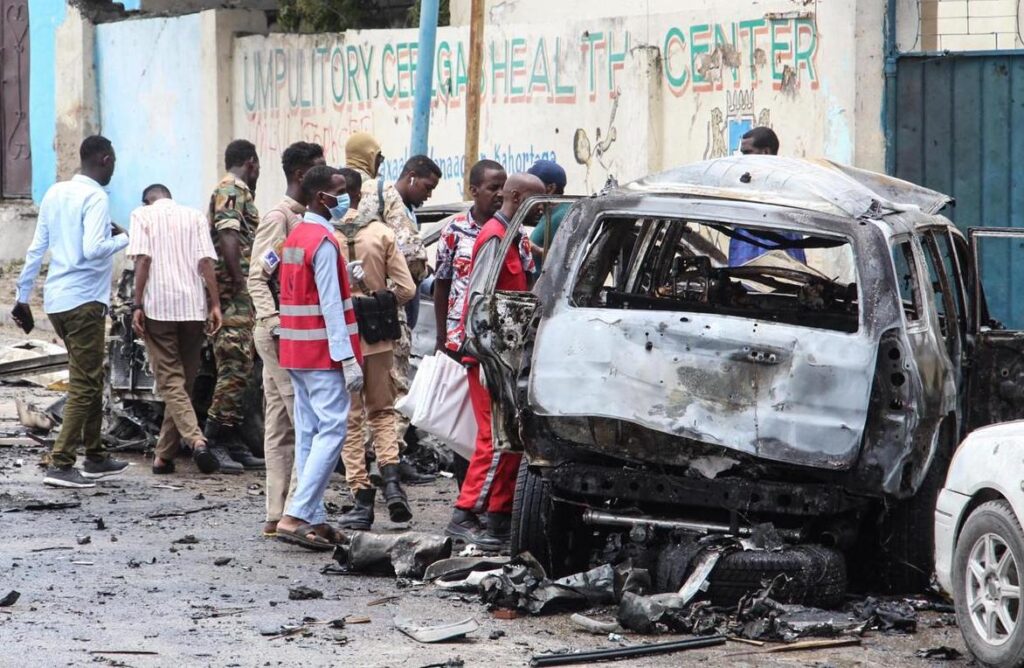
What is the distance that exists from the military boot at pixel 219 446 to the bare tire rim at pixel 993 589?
550cm

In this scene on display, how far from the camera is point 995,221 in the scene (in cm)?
1165

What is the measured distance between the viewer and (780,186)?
7.23 m

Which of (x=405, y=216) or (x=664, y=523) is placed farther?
(x=405, y=216)

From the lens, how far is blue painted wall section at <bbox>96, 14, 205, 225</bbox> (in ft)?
61.7

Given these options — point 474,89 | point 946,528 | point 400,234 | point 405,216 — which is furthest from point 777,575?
point 474,89

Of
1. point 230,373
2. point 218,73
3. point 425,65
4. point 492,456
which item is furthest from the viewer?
point 218,73

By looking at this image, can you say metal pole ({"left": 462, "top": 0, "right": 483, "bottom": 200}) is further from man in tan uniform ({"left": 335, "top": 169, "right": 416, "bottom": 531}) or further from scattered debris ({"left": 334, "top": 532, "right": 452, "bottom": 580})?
scattered debris ({"left": 334, "top": 532, "right": 452, "bottom": 580})

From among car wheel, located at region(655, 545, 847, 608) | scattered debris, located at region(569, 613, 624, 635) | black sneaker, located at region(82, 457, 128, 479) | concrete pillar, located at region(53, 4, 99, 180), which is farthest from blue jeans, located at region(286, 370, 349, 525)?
concrete pillar, located at region(53, 4, 99, 180)

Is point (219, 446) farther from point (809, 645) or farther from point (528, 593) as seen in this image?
point (809, 645)

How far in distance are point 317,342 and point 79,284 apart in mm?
2483

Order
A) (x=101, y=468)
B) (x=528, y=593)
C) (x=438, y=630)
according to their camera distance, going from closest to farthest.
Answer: (x=438, y=630) → (x=528, y=593) → (x=101, y=468)

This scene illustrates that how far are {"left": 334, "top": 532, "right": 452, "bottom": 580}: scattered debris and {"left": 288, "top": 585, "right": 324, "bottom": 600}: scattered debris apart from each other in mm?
388

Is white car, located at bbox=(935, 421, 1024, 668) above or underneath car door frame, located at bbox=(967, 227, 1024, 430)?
underneath

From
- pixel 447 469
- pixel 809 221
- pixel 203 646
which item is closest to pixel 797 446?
pixel 809 221
